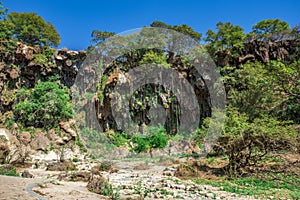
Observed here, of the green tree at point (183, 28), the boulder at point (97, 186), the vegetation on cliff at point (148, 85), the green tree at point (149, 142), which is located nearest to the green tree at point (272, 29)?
the vegetation on cliff at point (148, 85)

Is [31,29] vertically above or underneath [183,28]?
underneath

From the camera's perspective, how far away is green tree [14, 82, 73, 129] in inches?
821

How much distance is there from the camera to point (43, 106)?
69.7 feet

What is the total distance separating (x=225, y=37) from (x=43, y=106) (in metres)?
18.9

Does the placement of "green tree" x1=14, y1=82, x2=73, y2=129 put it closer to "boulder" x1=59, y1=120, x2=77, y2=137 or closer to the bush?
"boulder" x1=59, y1=120, x2=77, y2=137

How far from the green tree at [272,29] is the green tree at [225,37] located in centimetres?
262

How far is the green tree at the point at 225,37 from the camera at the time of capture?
26.2 m

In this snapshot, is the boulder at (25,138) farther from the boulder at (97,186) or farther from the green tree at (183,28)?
the green tree at (183,28)

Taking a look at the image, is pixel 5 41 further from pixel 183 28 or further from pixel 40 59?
pixel 183 28

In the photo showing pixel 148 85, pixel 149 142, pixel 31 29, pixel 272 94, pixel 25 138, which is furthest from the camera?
pixel 148 85

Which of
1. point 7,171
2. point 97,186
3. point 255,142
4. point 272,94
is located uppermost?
point 272,94

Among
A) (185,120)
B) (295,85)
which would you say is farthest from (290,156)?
(185,120)

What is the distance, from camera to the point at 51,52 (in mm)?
24234

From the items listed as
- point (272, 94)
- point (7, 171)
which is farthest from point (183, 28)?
point (7, 171)
